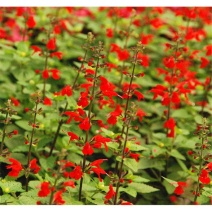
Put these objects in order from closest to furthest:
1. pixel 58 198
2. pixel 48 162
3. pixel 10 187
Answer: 1. pixel 58 198
2. pixel 10 187
3. pixel 48 162

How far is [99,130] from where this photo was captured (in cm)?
409

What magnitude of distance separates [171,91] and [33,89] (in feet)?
3.89

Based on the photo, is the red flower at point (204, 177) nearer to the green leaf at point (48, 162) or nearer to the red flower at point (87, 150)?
the red flower at point (87, 150)

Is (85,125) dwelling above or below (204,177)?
above

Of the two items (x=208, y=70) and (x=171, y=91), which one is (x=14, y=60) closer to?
(x=171, y=91)

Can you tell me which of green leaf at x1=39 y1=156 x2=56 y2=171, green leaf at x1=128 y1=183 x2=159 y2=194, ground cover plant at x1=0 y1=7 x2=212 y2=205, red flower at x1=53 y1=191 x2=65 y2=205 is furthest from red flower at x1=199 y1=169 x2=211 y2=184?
green leaf at x1=39 y1=156 x2=56 y2=171

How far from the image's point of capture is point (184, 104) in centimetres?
496

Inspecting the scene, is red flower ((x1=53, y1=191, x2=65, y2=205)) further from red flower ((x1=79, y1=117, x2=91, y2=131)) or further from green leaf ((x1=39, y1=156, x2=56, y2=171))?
green leaf ((x1=39, y1=156, x2=56, y2=171))

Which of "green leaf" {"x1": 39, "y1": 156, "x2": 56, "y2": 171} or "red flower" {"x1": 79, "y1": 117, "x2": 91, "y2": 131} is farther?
"green leaf" {"x1": 39, "y1": 156, "x2": 56, "y2": 171}

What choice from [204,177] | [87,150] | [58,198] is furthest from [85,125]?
[204,177]

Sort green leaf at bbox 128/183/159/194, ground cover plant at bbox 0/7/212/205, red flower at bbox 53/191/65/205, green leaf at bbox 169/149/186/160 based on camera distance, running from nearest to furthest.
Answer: red flower at bbox 53/191/65/205
ground cover plant at bbox 0/7/212/205
green leaf at bbox 128/183/159/194
green leaf at bbox 169/149/186/160

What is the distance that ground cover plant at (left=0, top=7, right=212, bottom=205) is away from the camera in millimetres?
3363

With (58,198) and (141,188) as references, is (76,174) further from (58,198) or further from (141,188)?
(141,188)
